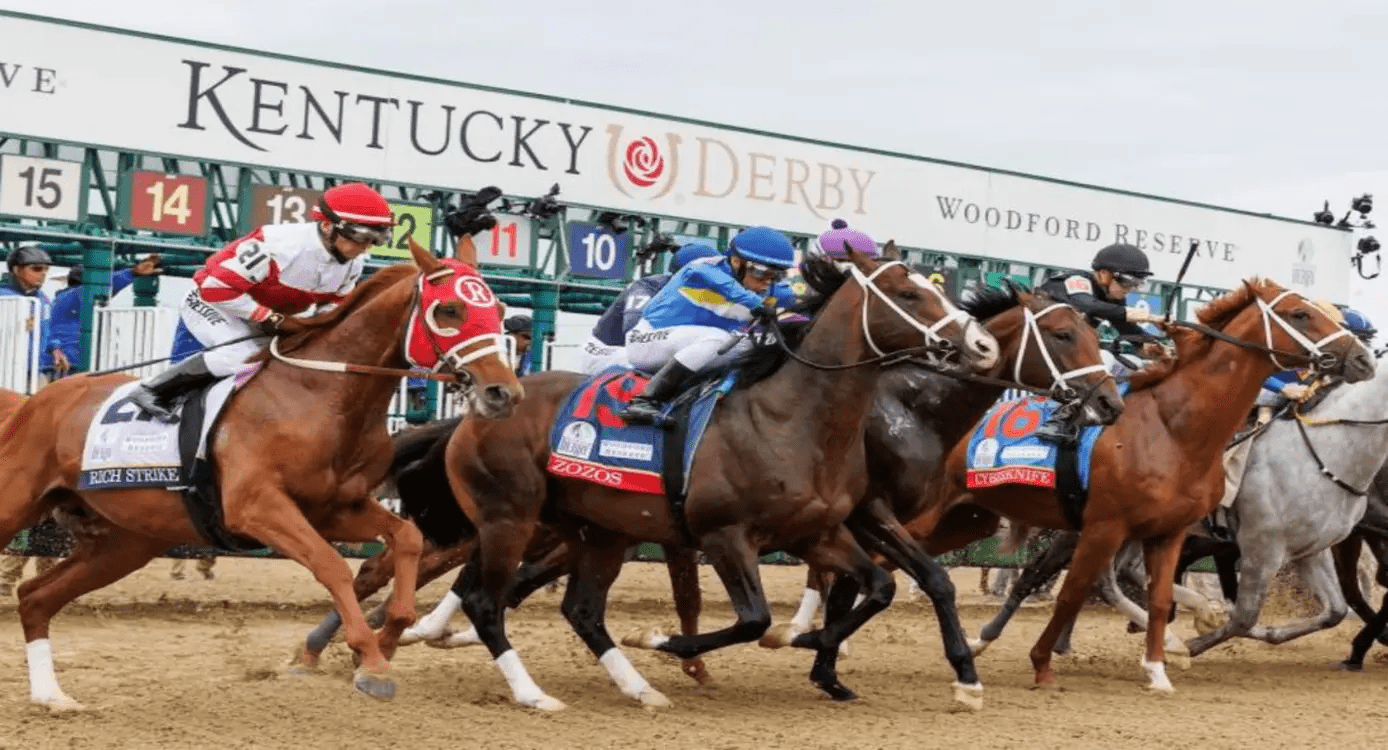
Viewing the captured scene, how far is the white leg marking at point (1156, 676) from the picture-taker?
9.23m

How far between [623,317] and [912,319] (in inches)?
93.2

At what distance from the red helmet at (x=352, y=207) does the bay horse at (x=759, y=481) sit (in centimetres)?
140

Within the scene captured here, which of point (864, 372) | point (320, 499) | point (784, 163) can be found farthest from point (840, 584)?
point (784, 163)

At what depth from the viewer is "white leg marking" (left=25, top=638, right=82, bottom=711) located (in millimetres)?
7457

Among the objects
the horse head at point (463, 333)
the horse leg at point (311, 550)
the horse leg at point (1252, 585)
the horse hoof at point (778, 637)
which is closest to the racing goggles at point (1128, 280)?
the horse leg at point (1252, 585)

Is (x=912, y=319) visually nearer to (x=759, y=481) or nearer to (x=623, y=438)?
(x=759, y=481)

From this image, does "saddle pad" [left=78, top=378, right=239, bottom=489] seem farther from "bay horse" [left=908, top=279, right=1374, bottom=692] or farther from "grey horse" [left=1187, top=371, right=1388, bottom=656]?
"grey horse" [left=1187, top=371, right=1388, bottom=656]

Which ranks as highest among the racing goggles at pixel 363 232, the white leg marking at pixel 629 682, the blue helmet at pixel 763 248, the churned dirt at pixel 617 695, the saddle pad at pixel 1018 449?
the blue helmet at pixel 763 248

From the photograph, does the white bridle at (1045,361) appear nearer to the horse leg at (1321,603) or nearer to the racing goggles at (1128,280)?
the racing goggles at (1128,280)

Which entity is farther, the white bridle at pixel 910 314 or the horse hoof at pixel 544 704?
the horse hoof at pixel 544 704

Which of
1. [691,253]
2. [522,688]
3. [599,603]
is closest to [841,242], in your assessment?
[691,253]

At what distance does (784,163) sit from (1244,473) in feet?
47.9

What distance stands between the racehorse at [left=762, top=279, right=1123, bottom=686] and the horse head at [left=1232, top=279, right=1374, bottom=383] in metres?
1.15

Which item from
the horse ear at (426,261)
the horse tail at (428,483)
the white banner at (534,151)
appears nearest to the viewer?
the horse ear at (426,261)
